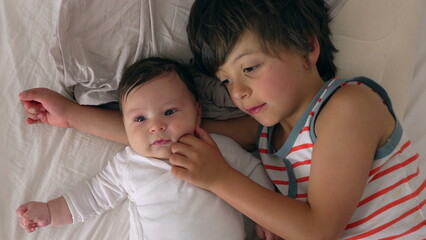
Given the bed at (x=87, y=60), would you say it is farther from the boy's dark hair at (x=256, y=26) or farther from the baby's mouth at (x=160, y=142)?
the baby's mouth at (x=160, y=142)

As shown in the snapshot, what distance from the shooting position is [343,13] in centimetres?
113

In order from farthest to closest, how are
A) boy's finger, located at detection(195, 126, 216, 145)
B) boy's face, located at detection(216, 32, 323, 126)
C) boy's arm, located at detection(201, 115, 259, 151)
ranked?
1. boy's arm, located at detection(201, 115, 259, 151)
2. boy's finger, located at detection(195, 126, 216, 145)
3. boy's face, located at detection(216, 32, 323, 126)

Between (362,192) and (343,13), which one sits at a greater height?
(343,13)

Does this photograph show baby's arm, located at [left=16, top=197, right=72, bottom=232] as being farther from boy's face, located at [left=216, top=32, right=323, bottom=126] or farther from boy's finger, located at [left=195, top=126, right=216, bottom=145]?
boy's face, located at [left=216, top=32, right=323, bottom=126]

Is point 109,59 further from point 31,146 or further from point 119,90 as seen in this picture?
point 31,146

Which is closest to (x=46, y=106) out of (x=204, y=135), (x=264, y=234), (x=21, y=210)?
(x=21, y=210)

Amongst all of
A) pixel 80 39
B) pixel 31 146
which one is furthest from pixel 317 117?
pixel 31 146

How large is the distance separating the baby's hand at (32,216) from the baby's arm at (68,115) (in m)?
0.22

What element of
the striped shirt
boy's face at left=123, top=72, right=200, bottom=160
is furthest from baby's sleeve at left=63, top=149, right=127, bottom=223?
the striped shirt

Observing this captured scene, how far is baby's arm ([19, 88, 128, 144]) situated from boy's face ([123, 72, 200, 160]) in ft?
0.33

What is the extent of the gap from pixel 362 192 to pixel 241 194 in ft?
0.88

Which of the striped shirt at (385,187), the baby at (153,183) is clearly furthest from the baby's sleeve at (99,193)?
the striped shirt at (385,187)

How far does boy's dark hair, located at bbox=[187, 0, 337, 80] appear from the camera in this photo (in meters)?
0.99

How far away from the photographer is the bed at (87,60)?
109 centimetres
